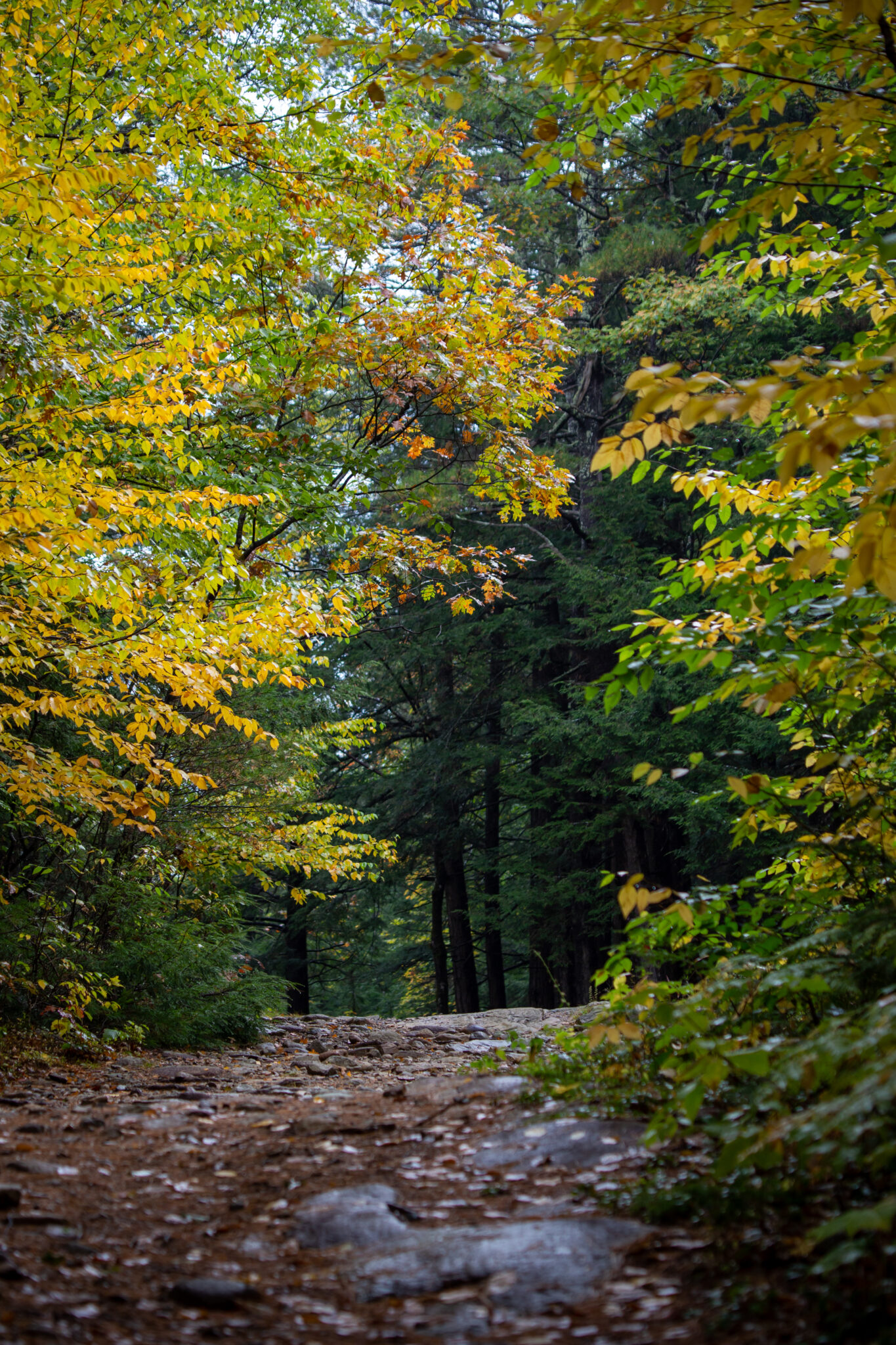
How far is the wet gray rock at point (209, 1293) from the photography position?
6.70ft

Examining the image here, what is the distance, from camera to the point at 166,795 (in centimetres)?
616

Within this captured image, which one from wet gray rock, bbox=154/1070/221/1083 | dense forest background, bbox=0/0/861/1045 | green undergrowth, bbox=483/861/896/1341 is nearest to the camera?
green undergrowth, bbox=483/861/896/1341

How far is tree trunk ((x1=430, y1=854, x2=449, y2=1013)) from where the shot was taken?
18062 millimetres

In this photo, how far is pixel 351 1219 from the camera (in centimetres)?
253

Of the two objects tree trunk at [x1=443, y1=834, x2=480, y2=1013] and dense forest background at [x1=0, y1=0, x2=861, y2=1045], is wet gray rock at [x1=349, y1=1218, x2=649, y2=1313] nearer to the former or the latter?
dense forest background at [x1=0, y1=0, x2=861, y2=1045]

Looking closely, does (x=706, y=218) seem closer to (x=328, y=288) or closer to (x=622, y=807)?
(x=328, y=288)

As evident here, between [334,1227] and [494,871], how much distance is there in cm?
1514

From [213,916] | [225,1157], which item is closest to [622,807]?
[213,916]

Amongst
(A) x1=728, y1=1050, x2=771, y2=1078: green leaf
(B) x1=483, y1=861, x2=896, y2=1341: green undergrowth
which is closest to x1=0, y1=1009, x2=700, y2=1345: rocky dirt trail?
(B) x1=483, y1=861, x2=896, y2=1341: green undergrowth

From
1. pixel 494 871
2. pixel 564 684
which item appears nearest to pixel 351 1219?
pixel 564 684

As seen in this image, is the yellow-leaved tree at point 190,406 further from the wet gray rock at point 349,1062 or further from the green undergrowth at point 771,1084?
the green undergrowth at point 771,1084

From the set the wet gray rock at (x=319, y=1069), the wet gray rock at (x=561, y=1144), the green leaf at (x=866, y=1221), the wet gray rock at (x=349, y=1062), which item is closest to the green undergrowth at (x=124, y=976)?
the wet gray rock at (x=349, y=1062)

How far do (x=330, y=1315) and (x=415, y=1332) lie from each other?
0.22 metres

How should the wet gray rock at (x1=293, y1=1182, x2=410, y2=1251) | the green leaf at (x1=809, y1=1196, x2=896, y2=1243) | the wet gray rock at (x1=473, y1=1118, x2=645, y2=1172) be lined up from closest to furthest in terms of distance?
the green leaf at (x1=809, y1=1196, x2=896, y2=1243)
the wet gray rock at (x1=293, y1=1182, x2=410, y2=1251)
the wet gray rock at (x1=473, y1=1118, x2=645, y2=1172)
